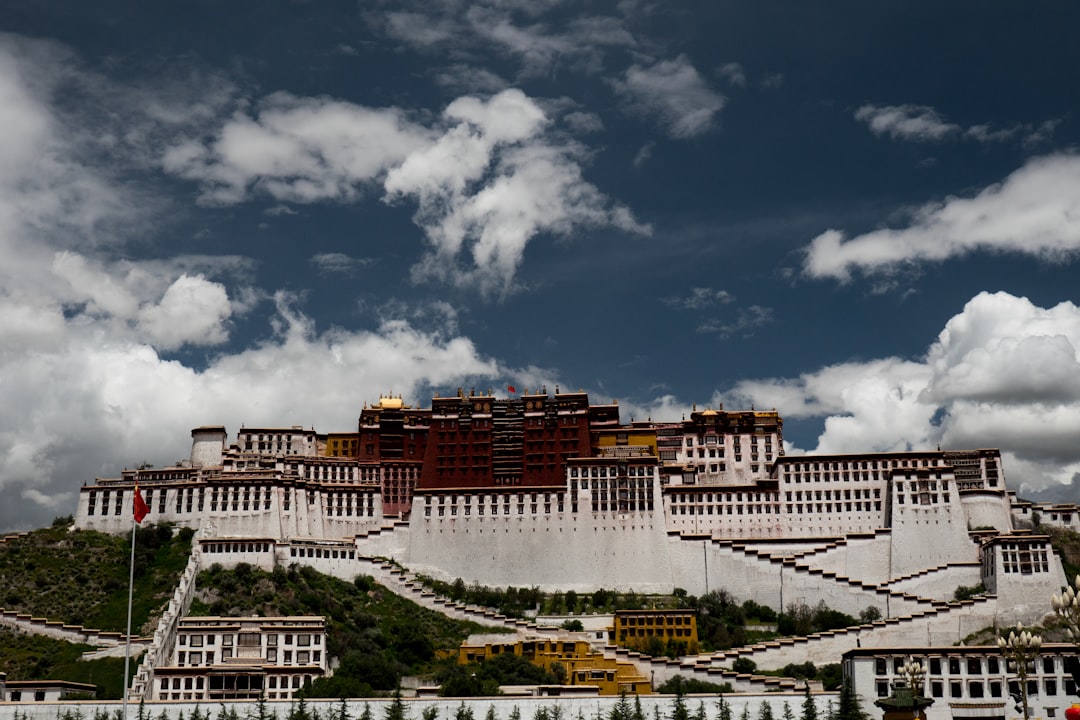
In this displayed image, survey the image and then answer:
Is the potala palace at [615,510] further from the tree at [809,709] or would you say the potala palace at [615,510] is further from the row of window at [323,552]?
the tree at [809,709]

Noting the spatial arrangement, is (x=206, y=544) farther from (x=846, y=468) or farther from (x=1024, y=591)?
(x=1024, y=591)

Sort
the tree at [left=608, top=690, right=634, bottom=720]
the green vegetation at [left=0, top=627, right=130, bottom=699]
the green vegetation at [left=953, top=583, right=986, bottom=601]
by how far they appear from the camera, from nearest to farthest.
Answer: the tree at [left=608, top=690, right=634, bottom=720] < the green vegetation at [left=0, top=627, right=130, bottom=699] < the green vegetation at [left=953, top=583, right=986, bottom=601]

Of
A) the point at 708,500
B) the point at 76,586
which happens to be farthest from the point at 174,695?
the point at 708,500

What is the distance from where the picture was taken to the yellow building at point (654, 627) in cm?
9256

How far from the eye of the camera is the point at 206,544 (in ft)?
335

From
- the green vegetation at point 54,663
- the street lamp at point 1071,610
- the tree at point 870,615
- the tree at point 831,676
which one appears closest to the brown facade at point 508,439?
the tree at point 870,615

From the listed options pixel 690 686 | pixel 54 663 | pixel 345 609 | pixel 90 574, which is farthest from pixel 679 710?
pixel 90 574

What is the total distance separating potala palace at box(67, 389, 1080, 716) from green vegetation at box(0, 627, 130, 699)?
1566cm

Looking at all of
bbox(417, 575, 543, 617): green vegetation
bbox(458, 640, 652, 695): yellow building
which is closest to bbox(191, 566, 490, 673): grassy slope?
bbox(458, 640, 652, 695): yellow building

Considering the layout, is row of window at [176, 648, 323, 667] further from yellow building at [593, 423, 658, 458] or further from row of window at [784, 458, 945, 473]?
row of window at [784, 458, 945, 473]

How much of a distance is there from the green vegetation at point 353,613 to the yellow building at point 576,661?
10.3 feet

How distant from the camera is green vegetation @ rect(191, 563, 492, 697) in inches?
3356

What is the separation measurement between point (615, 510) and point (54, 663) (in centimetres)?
4933

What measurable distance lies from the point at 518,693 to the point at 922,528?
4901cm
